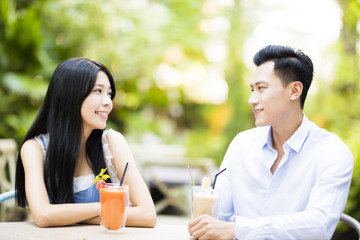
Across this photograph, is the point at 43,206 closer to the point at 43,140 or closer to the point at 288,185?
the point at 43,140

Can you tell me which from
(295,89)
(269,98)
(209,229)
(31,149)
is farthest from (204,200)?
(31,149)

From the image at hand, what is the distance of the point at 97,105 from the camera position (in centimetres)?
176

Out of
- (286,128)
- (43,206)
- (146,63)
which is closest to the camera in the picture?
(43,206)

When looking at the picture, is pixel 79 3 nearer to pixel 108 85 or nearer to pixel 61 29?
pixel 61 29

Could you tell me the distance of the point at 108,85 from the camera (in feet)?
5.93

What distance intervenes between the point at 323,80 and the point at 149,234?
551 centimetres

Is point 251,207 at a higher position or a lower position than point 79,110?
lower

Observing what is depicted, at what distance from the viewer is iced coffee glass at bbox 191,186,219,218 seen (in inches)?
57.1

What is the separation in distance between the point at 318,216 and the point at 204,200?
0.39 metres

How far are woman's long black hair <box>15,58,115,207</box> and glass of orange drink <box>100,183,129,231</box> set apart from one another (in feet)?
1.21

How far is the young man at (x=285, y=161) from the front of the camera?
1529 millimetres

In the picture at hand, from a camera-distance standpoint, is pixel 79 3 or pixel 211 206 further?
pixel 79 3

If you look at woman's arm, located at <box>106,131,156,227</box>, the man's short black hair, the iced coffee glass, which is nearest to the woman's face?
woman's arm, located at <box>106,131,156,227</box>

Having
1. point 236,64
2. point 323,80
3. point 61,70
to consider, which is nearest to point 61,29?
point 236,64
